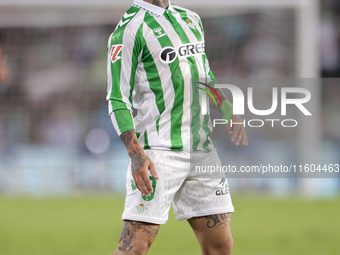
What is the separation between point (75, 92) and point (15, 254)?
521cm

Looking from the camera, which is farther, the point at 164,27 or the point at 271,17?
the point at 271,17

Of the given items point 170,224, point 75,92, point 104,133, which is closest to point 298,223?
point 170,224

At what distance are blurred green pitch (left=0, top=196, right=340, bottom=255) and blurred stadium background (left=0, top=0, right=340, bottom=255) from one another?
197 millimetres

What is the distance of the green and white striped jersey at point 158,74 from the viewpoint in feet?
6.92

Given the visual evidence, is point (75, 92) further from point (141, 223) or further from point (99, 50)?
point (141, 223)

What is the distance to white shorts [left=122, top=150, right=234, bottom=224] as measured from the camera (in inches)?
82.6

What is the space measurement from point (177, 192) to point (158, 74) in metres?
0.56

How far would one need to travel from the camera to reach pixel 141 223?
6.87ft

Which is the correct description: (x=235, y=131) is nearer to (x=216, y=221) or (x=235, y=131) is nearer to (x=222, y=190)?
(x=222, y=190)

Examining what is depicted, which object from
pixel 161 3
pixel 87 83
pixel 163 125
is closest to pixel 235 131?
pixel 163 125

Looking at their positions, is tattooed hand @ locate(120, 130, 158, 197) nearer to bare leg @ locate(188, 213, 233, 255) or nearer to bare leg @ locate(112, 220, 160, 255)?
bare leg @ locate(112, 220, 160, 255)

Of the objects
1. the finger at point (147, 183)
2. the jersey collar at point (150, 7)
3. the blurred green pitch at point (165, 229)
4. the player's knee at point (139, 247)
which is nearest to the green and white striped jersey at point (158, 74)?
the jersey collar at point (150, 7)

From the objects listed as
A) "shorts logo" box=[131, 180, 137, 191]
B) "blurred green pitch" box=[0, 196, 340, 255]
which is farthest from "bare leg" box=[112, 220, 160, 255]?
"blurred green pitch" box=[0, 196, 340, 255]

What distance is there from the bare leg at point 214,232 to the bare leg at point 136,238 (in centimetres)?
30
